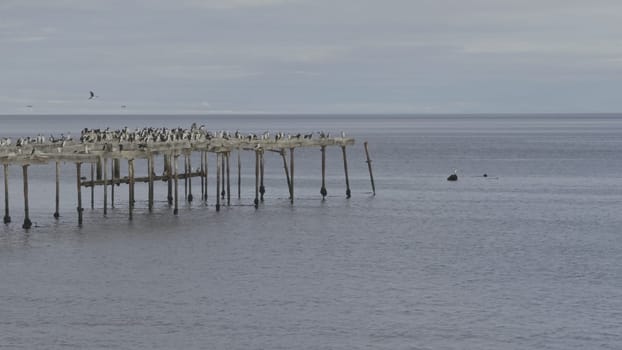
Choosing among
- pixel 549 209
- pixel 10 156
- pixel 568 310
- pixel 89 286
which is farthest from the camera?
pixel 549 209

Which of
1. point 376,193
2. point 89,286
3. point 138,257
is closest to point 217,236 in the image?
point 138,257

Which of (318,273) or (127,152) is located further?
(127,152)

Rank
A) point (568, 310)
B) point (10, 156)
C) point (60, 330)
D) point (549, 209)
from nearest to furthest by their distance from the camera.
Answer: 1. point (60, 330)
2. point (568, 310)
3. point (10, 156)
4. point (549, 209)

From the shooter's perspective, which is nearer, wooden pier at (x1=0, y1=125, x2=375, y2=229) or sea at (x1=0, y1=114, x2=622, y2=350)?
sea at (x1=0, y1=114, x2=622, y2=350)

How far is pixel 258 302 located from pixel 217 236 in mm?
17451

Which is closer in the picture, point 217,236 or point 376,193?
point 217,236

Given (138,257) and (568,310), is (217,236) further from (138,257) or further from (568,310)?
(568,310)

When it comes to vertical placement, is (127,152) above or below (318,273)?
above

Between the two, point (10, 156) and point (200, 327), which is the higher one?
point (10, 156)

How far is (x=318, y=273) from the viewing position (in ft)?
151

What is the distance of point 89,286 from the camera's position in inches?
1677

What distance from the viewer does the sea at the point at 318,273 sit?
35.5m

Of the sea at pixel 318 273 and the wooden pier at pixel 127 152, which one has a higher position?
the wooden pier at pixel 127 152

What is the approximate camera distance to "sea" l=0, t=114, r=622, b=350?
35469 millimetres
